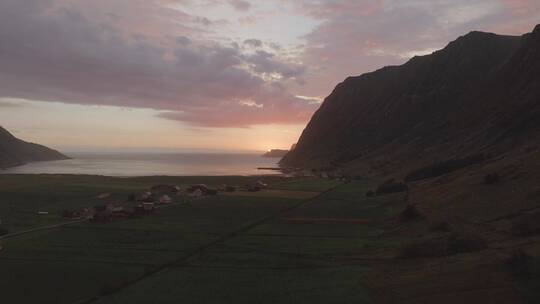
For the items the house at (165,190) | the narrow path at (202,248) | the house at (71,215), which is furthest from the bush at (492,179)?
the house at (165,190)

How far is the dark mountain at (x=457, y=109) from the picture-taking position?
95188 millimetres

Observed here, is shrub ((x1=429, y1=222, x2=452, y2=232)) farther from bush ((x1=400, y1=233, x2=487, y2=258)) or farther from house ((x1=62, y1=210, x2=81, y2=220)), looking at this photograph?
house ((x1=62, y1=210, x2=81, y2=220))

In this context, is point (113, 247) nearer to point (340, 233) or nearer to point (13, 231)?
point (13, 231)

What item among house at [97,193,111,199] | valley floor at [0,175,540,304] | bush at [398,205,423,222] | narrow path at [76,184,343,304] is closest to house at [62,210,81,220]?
valley floor at [0,175,540,304]

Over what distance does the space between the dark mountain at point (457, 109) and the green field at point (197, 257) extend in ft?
145

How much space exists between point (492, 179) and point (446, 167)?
31.0m

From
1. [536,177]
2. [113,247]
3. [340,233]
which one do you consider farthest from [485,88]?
[113,247]

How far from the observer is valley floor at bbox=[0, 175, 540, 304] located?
24625 mm

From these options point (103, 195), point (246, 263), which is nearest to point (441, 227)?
point (246, 263)

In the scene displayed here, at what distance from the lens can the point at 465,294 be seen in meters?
22.4

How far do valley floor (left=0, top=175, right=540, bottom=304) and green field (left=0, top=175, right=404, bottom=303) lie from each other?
8 cm

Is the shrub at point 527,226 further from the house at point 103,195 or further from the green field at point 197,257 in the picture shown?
the house at point 103,195

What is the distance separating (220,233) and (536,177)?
27920mm

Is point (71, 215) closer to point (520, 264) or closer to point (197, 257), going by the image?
Answer: point (197, 257)
